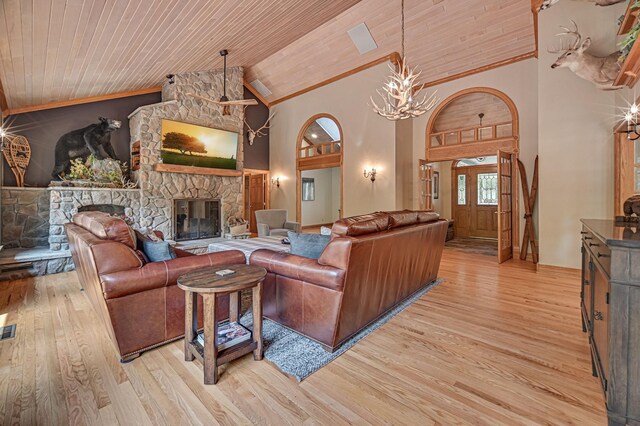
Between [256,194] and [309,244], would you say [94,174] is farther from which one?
[309,244]

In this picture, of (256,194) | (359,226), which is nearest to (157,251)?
(359,226)

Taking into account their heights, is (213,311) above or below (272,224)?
below

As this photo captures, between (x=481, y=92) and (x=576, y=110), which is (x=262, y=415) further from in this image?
(x=481, y=92)

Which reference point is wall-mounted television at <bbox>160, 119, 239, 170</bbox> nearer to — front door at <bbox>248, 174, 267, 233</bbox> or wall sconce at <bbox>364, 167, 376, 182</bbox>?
front door at <bbox>248, 174, 267, 233</bbox>

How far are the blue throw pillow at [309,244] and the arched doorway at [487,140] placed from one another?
4358 mm

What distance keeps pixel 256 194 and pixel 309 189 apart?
7.83 feet

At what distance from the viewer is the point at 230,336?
6.73 feet

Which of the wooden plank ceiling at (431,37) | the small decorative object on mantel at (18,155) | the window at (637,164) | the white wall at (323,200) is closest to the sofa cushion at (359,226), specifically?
the window at (637,164)

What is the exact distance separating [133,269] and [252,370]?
116 cm

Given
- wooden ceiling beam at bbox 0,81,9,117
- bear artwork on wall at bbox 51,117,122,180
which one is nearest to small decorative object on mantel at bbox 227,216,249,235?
bear artwork on wall at bbox 51,117,122,180

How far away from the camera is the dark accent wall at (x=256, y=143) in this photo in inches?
344

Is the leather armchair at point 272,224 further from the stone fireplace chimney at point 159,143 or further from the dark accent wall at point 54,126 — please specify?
the dark accent wall at point 54,126

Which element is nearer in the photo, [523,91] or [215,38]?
[215,38]

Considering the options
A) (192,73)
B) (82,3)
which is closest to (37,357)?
(82,3)
